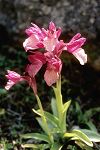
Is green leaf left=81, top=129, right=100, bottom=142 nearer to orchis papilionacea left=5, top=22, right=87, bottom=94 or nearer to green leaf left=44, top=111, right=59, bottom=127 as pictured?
green leaf left=44, top=111, right=59, bottom=127

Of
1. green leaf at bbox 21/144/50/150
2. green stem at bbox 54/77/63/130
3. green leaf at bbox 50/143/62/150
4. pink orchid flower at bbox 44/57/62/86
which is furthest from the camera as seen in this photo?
green leaf at bbox 21/144/50/150

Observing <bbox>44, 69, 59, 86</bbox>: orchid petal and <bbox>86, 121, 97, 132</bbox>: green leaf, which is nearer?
<bbox>44, 69, 59, 86</bbox>: orchid petal

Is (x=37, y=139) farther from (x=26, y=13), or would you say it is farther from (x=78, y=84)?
(x=26, y=13)

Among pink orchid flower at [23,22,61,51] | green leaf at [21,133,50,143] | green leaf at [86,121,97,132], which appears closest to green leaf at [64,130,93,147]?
green leaf at [21,133,50,143]

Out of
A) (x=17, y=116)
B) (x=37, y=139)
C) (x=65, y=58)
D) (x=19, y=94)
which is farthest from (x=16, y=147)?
(x=65, y=58)

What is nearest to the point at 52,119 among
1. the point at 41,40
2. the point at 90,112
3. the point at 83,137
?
the point at 83,137

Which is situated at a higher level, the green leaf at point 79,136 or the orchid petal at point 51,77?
the orchid petal at point 51,77

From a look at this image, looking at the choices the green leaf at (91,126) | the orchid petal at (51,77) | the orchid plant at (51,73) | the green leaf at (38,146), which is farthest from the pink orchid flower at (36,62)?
the green leaf at (91,126)

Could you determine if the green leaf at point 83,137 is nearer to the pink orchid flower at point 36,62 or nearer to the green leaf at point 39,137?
the green leaf at point 39,137
